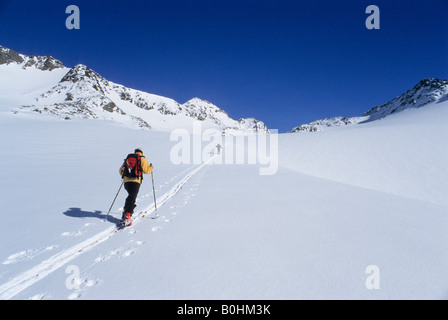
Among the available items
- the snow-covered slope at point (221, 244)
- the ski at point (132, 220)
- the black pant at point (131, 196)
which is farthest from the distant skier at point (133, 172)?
the snow-covered slope at point (221, 244)

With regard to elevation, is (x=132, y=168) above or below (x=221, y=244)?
above

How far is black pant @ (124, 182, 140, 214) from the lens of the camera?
5.30 metres

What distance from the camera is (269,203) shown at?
6.79m

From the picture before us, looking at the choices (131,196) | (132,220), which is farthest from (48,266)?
(131,196)

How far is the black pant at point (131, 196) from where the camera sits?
530 centimetres

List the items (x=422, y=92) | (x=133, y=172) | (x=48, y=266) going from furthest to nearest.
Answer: (x=422, y=92)
(x=133, y=172)
(x=48, y=266)

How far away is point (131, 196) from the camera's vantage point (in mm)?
5500

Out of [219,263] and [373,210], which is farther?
[373,210]

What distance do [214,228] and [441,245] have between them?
4233 millimetres

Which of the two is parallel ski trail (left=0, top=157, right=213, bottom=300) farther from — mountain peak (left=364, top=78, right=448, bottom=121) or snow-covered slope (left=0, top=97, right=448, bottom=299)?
mountain peak (left=364, top=78, right=448, bottom=121)

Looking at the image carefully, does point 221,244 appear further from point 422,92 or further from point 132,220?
point 422,92

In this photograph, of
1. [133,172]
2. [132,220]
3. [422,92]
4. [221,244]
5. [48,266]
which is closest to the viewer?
[48,266]
